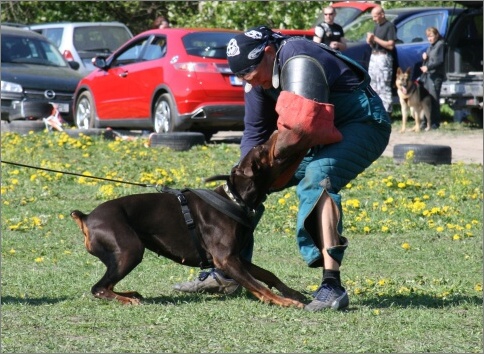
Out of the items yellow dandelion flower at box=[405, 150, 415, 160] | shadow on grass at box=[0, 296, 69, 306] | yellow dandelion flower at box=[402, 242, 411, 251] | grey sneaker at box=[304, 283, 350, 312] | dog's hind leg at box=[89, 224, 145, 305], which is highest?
dog's hind leg at box=[89, 224, 145, 305]

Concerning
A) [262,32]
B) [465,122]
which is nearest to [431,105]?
[465,122]

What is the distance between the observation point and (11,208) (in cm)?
977

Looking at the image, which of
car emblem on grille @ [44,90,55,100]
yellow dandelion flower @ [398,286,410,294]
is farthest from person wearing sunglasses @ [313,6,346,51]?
yellow dandelion flower @ [398,286,410,294]

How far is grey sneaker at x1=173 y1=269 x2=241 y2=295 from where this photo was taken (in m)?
6.24

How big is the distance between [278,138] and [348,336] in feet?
3.93

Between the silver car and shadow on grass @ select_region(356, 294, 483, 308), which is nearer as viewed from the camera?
shadow on grass @ select_region(356, 294, 483, 308)

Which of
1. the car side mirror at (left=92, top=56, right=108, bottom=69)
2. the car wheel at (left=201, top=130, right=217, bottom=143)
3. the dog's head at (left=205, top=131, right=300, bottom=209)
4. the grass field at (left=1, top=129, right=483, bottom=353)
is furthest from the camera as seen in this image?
the car side mirror at (left=92, top=56, right=108, bottom=69)

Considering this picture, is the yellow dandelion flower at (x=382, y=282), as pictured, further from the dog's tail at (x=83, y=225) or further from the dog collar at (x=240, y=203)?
the dog's tail at (x=83, y=225)

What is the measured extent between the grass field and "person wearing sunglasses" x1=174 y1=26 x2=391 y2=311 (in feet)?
1.30

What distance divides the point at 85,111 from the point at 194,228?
11.9m

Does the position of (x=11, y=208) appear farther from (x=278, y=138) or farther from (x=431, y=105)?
(x=431, y=105)

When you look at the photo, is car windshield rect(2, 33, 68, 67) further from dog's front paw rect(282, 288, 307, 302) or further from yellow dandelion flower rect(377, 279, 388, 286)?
dog's front paw rect(282, 288, 307, 302)

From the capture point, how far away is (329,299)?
18.5ft

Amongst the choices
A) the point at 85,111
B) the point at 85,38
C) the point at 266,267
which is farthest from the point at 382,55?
the point at 266,267
